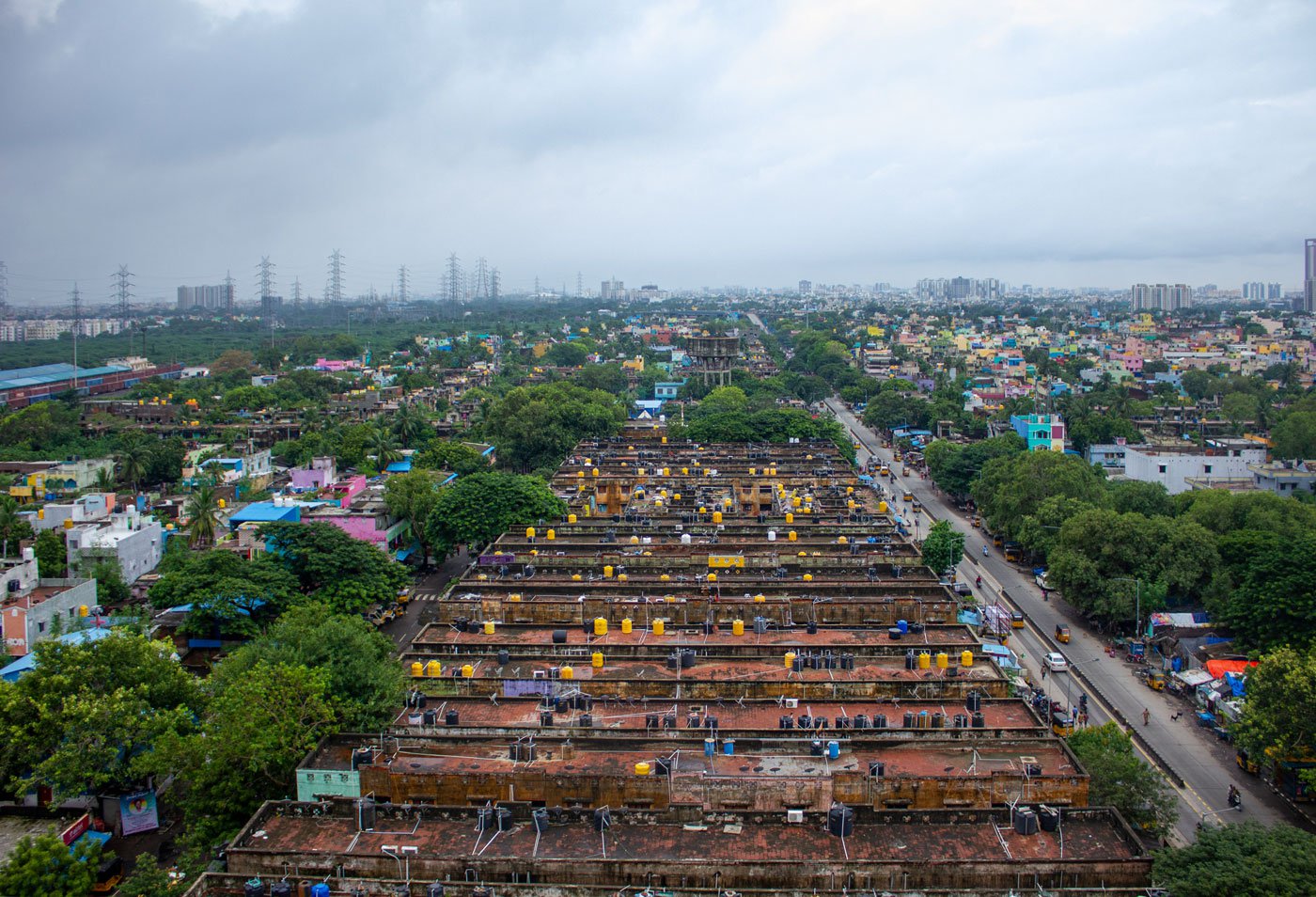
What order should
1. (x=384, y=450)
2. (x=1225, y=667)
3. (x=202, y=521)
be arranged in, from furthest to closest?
1. (x=384, y=450)
2. (x=202, y=521)
3. (x=1225, y=667)

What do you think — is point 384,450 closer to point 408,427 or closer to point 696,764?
point 408,427

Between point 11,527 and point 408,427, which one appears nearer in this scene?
point 11,527

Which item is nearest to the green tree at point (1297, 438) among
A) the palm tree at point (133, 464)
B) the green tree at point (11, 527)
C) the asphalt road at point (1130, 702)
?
the asphalt road at point (1130, 702)

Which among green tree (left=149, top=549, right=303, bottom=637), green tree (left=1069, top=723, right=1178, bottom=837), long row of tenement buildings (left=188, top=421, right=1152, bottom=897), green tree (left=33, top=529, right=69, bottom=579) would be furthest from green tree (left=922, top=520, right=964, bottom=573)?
green tree (left=33, top=529, right=69, bottom=579)

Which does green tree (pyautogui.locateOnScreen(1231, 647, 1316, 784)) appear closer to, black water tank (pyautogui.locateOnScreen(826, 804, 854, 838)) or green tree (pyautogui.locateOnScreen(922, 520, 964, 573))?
black water tank (pyautogui.locateOnScreen(826, 804, 854, 838))

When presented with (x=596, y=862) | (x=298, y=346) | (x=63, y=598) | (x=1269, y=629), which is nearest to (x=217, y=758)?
(x=596, y=862)

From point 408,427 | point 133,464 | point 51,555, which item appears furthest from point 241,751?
point 408,427
